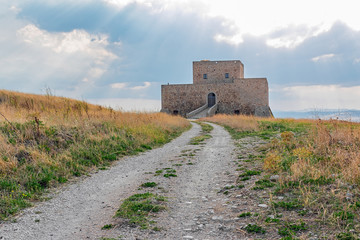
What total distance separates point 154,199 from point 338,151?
4.71m

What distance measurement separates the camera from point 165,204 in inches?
209

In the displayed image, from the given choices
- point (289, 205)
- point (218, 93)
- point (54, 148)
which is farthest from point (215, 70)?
point (289, 205)

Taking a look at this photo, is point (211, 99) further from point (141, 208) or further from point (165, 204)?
point (141, 208)

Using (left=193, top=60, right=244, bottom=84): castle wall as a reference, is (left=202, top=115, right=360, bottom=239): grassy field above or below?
below

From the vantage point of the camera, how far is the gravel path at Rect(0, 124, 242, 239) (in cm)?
422

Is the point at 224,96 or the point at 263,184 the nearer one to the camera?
the point at 263,184

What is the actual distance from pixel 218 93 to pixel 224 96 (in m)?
1.09

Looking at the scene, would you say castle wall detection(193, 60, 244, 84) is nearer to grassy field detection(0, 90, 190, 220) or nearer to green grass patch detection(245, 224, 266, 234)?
grassy field detection(0, 90, 190, 220)

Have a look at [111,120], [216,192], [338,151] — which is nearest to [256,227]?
[216,192]

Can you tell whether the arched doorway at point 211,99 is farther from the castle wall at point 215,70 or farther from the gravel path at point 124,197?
the gravel path at point 124,197

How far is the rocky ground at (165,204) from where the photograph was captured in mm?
4207

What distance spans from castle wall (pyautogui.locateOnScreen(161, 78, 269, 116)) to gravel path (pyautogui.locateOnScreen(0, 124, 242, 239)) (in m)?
37.7

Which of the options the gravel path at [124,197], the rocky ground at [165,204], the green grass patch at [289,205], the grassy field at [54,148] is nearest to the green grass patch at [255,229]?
the rocky ground at [165,204]

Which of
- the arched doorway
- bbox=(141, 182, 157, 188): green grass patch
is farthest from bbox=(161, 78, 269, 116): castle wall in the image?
bbox=(141, 182, 157, 188): green grass patch
